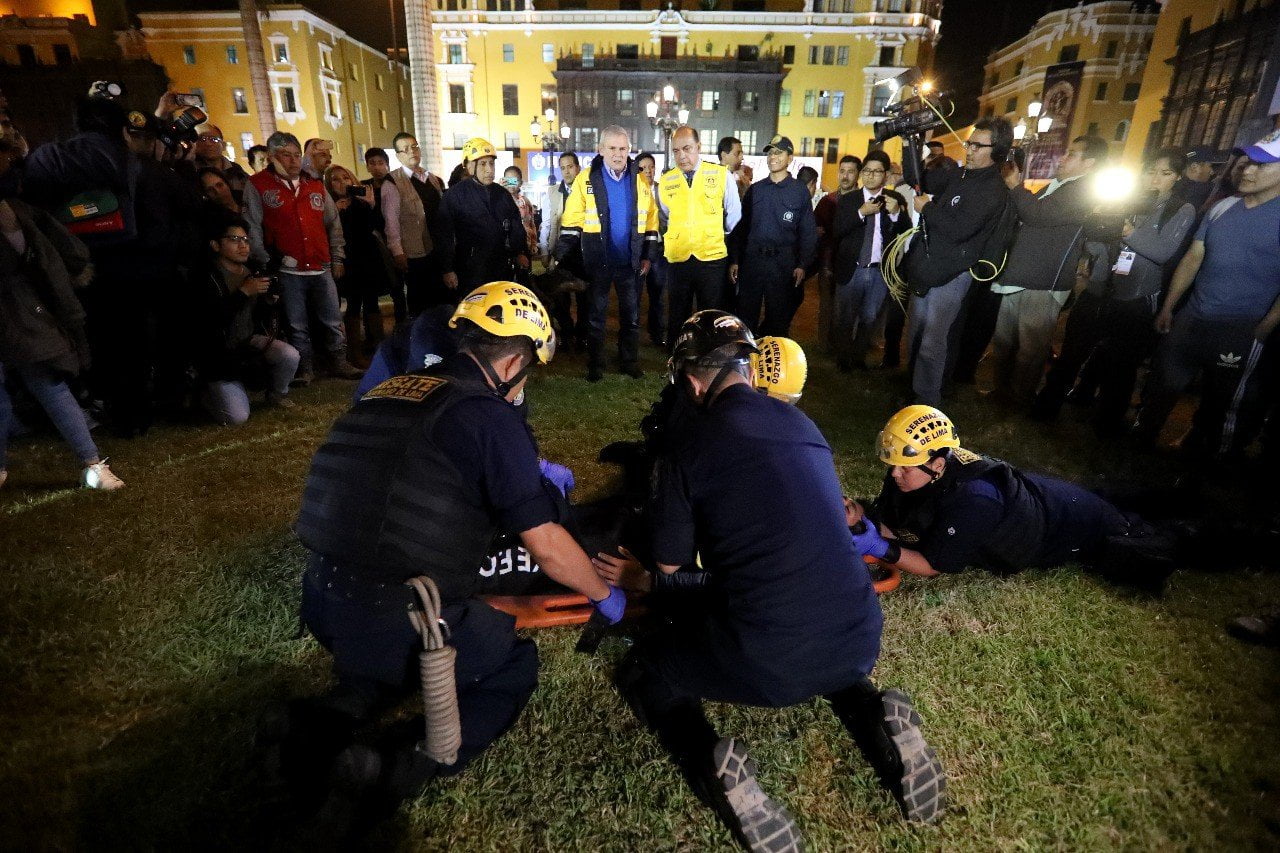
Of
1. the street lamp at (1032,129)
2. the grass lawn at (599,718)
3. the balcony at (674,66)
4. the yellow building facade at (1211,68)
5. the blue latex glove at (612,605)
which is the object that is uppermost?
the balcony at (674,66)

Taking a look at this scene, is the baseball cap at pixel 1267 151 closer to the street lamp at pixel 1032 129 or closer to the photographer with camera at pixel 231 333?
the photographer with camera at pixel 231 333

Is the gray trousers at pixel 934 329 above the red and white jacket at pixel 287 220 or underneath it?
underneath

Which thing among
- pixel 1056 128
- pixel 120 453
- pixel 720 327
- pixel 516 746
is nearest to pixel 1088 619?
pixel 720 327

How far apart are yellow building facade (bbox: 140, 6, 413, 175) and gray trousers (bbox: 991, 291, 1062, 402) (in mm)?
42604

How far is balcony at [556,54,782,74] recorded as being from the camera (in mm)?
37750

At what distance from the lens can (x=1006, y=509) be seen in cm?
303

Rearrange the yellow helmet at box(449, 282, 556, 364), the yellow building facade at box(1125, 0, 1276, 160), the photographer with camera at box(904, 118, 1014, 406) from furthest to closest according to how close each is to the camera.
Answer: the yellow building facade at box(1125, 0, 1276, 160) < the photographer with camera at box(904, 118, 1014, 406) < the yellow helmet at box(449, 282, 556, 364)

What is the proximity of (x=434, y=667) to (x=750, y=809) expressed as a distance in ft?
3.56

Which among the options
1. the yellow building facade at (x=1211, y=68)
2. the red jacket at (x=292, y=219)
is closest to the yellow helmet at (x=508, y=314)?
the red jacket at (x=292, y=219)

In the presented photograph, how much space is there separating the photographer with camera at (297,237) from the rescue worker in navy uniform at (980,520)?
18.6 ft

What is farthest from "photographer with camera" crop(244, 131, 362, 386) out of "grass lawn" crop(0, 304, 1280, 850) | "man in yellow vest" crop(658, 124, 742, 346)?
"man in yellow vest" crop(658, 124, 742, 346)

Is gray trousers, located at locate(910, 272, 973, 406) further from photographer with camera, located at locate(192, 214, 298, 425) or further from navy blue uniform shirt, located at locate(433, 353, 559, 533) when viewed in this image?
photographer with camera, located at locate(192, 214, 298, 425)

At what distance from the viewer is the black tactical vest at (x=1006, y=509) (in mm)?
3037

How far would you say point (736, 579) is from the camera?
2061 millimetres
